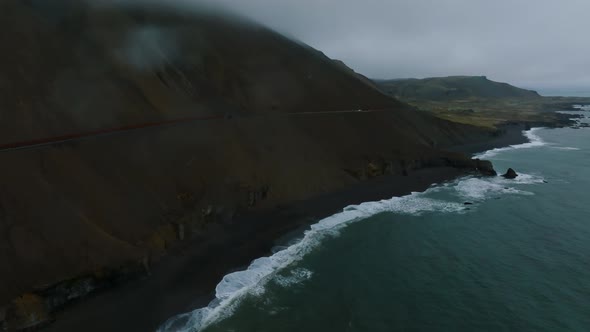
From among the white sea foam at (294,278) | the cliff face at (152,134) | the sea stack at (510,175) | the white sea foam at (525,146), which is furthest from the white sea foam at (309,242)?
the white sea foam at (525,146)

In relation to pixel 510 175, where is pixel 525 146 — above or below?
below

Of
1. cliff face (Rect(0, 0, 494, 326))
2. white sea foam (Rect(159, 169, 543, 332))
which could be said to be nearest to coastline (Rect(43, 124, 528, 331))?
white sea foam (Rect(159, 169, 543, 332))

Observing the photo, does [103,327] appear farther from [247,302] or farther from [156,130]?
[156,130]

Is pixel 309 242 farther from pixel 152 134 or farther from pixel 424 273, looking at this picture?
pixel 152 134

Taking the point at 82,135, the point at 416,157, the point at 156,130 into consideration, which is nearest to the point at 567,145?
the point at 416,157

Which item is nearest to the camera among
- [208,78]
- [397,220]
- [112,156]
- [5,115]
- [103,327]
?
[103,327]

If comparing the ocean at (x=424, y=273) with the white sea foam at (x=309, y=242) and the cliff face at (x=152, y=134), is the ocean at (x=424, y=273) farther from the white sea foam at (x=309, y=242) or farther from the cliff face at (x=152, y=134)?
the cliff face at (x=152, y=134)

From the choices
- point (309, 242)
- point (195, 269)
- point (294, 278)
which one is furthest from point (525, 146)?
point (195, 269)
